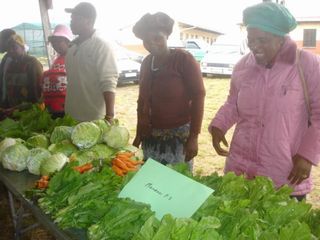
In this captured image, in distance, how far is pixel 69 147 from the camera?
105 inches

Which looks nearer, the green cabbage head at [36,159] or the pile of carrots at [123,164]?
the pile of carrots at [123,164]

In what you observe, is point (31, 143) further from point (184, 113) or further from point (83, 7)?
point (83, 7)

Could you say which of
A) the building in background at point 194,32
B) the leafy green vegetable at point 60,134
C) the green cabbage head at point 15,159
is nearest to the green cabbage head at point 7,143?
the green cabbage head at point 15,159

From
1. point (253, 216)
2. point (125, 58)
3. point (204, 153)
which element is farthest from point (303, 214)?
point (125, 58)

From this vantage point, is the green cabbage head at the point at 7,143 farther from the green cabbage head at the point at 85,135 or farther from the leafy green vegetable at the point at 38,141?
the green cabbage head at the point at 85,135

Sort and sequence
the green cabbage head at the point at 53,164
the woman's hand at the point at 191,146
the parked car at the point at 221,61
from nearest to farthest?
1. the green cabbage head at the point at 53,164
2. the woman's hand at the point at 191,146
3. the parked car at the point at 221,61

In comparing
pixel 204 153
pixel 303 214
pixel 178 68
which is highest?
pixel 178 68

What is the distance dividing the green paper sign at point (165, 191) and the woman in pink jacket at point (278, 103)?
2.57ft

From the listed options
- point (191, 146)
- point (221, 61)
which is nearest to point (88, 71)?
point (191, 146)

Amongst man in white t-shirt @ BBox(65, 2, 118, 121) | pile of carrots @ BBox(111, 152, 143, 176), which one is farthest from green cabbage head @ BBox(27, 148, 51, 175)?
man in white t-shirt @ BBox(65, 2, 118, 121)

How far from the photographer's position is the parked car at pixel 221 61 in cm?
1675

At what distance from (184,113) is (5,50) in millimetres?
2797

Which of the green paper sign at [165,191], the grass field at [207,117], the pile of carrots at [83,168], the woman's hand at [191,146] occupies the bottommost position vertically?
the grass field at [207,117]

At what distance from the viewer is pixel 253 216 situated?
144cm
